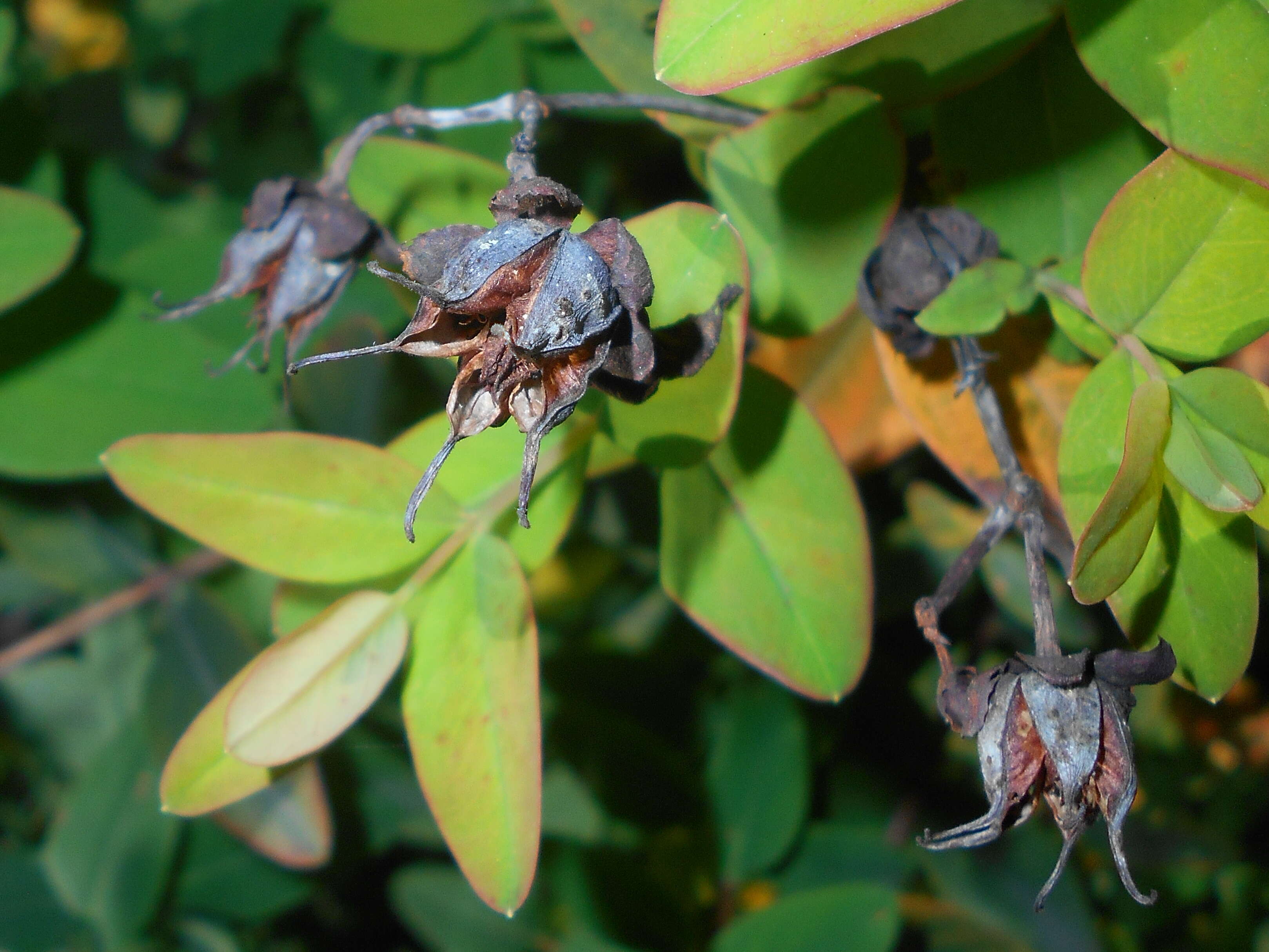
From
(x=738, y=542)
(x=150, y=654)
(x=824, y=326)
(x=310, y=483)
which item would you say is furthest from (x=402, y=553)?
(x=150, y=654)

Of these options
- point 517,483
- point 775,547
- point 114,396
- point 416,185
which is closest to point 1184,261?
point 775,547

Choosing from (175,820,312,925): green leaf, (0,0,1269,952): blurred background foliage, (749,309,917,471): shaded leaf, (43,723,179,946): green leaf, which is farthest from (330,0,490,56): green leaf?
(175,820,312,925): green leaf

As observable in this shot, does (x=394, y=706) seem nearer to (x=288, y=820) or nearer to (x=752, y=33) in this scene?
(x=288, y=820)

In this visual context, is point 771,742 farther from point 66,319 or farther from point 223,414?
point 66,319

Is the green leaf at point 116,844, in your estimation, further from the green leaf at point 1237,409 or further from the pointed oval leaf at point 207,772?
the green leaf at point 1237,409

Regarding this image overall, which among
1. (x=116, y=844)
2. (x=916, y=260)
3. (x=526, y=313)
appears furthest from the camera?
(x=116, y=844)

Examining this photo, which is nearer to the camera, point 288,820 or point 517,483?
point 517,483

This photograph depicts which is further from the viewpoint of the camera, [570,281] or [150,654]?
[150,654]
